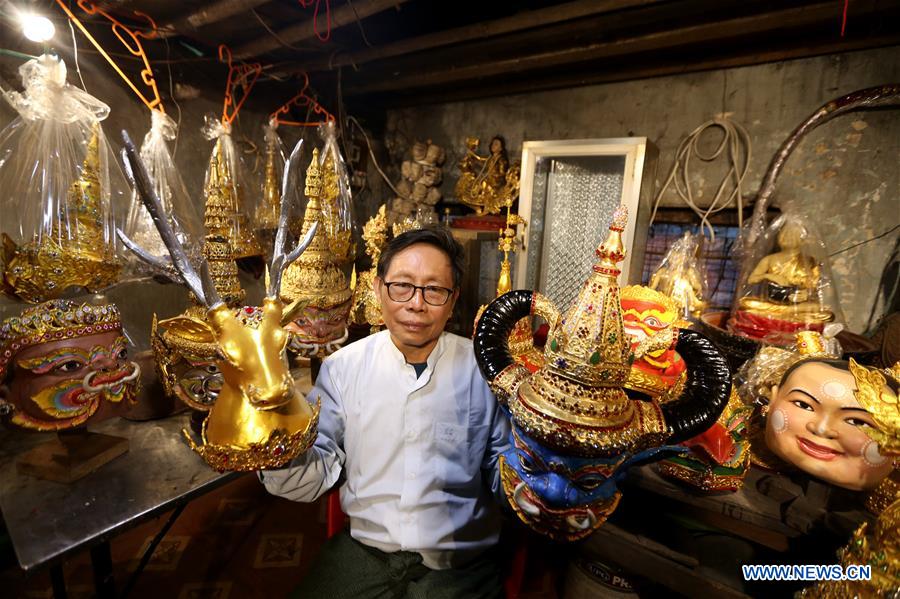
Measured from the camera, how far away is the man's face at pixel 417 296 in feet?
4.45

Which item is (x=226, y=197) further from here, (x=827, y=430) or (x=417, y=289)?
(x=827, y=430)

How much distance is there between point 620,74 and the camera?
3.49m

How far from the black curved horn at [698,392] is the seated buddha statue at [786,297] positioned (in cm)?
179

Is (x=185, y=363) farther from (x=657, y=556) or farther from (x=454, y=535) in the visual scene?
(x=657, y=556)

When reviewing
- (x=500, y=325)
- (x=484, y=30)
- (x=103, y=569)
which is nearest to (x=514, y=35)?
(x=484, y=30)

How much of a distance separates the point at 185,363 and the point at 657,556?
220cm

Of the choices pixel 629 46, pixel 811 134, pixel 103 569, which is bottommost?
pixel 103 569

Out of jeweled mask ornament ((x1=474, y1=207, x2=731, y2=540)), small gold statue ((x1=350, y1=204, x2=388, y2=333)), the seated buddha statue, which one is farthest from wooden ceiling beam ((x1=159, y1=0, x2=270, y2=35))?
the seated buddha statue

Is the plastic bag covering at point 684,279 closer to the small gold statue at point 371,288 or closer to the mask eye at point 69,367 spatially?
the small gold statue at point 371,288

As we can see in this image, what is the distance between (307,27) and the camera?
285 centimetres

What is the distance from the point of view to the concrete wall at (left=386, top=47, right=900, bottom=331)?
282cm

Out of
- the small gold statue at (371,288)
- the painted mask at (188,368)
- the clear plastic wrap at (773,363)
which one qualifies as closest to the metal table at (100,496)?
the painted mask at (188,368)

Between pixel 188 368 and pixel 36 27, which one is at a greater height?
pixel 36 27

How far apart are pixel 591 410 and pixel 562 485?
9.1 inches
